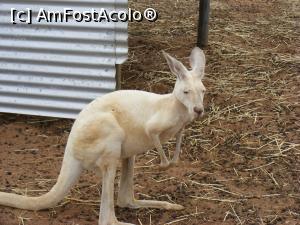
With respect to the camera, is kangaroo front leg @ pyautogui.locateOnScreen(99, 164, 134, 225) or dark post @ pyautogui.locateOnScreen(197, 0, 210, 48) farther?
dark post @ pyautogui.locateOnScreen(197, 0, 210, 48)

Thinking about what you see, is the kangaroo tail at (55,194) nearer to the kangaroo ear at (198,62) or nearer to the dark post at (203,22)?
the kangaroo ear at (198,62)

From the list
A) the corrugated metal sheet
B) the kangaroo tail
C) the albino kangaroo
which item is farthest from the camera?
the corrugated metal sheet

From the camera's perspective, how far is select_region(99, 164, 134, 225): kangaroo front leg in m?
3.12

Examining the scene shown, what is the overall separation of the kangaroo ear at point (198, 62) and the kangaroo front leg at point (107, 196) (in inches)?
28.3

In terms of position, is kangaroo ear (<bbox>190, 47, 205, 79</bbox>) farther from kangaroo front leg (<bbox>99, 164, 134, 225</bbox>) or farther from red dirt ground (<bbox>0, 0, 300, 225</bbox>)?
red dirt ground (<bbox>0, 0, 300, 225</bbox>)

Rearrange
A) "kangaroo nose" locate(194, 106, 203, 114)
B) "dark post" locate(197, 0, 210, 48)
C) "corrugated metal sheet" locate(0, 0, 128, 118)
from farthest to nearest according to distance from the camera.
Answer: "dark post" locate(197, 0, 210, 48) → "corrugated metal sheet" locate(0, 0, 128, 118) → "kangaroo nose" locate(194, 106, 203, 114)

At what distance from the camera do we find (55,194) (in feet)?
10.8

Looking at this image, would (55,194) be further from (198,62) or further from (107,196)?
(198,62)

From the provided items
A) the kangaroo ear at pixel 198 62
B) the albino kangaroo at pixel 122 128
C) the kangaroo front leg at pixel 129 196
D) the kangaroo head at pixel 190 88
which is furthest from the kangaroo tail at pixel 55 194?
the kangaroo ear at pixel 198 62

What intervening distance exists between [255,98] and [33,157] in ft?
7.64

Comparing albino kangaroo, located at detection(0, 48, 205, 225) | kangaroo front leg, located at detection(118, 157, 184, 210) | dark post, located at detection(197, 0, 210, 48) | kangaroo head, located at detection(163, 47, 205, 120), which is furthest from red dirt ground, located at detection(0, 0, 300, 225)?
kangaroo head, located at detection(163, 47, 205, 120)

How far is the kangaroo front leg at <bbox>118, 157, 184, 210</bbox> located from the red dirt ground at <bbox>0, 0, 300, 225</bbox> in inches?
1.9

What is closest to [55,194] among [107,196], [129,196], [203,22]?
[107,196]

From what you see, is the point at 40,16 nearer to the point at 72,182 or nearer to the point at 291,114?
the point at 72,182
